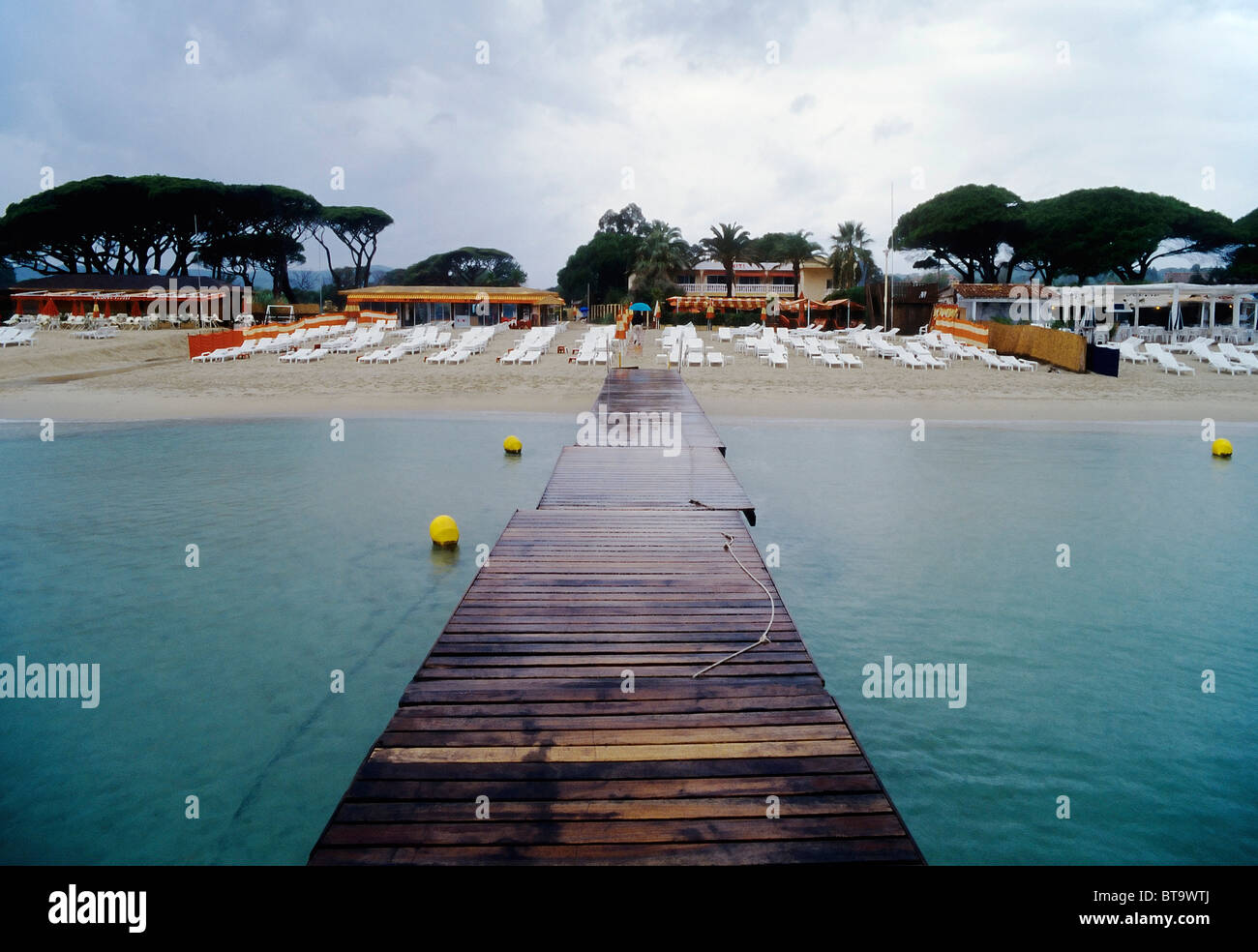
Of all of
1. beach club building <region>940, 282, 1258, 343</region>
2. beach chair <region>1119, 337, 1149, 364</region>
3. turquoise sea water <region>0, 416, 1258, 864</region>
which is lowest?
turquoise sea water <region>0, 416, 1258, 864</region>

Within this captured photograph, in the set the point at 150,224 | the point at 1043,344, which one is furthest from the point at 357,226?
the point at 1043,344

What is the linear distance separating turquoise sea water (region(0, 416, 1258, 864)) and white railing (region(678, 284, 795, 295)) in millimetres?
50695

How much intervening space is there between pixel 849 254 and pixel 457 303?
25772mm

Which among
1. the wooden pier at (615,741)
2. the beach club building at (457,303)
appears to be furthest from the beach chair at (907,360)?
the beach club building at (457,303)

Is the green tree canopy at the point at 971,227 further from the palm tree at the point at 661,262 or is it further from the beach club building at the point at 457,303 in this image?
the beach club building at the point at 457,303

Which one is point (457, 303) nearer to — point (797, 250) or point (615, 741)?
point (797, 250)

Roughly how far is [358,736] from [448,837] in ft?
7.88

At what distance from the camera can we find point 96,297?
150 feet

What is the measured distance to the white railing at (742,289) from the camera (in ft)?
205

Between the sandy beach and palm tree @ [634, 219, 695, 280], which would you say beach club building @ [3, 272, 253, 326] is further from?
palm tree @ [634, 219, 695, 280]

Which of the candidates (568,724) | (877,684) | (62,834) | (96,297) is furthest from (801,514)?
(96,297)

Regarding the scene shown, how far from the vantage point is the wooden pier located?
9.45 feet

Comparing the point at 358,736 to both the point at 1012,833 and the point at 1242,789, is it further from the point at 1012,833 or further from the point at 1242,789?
the point at 1242,789

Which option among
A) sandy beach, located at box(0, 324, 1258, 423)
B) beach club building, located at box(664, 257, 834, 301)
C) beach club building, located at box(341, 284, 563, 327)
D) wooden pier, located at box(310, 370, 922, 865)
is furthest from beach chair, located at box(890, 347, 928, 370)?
beach club building, located at box(664, 257, 834, 301)
